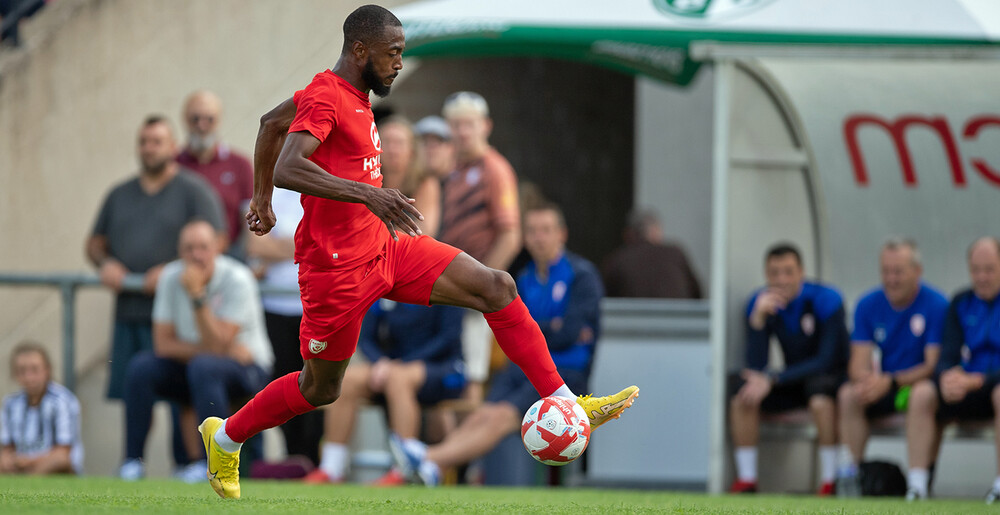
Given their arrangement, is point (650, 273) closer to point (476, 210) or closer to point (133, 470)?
point (476, 210)

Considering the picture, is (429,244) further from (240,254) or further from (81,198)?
(81,198)

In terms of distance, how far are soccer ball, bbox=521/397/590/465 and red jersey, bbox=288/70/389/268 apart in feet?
3.20

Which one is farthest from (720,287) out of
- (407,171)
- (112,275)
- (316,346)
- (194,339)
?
(112,275)

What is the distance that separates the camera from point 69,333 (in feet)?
33.7

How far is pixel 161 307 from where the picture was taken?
948 centimetres

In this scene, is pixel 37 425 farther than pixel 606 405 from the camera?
Yes

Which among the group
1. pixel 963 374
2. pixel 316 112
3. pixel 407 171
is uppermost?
pixel 407 171

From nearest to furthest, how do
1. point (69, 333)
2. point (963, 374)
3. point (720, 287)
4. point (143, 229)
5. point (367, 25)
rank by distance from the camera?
1. point (367, 25)
2. point (963, 374)
3. point (720, 287)
4. point (143, 229)
5. point (69, 333)

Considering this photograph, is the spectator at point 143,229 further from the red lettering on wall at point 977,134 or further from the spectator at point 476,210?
the red lettering on wall at point 977,134

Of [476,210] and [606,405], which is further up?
[476,210]

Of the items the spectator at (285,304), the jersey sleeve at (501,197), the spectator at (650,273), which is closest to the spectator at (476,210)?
the jersey sleeve at (501,197)

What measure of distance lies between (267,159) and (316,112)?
455 mm

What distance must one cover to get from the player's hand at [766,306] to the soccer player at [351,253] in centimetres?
337

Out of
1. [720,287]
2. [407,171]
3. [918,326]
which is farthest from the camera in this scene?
[407,171]
